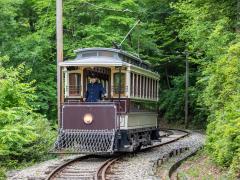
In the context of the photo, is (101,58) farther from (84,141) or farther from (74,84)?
(84,141)

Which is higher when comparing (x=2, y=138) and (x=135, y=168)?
(x=2, y=138)

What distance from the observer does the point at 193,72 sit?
140 ft

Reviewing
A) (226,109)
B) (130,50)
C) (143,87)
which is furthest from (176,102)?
(226,109)

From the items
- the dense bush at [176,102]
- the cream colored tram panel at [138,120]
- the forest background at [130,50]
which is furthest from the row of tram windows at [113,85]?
the dense bush at [176,102]

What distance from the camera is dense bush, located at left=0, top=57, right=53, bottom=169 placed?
1268cm

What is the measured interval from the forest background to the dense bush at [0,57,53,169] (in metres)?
0.02

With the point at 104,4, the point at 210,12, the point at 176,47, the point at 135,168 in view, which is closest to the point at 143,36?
the point at 104,4

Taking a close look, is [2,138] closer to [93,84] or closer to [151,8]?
[93,84]

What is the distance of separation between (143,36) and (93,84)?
16.6m

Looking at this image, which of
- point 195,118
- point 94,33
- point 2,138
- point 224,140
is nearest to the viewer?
point 2,138

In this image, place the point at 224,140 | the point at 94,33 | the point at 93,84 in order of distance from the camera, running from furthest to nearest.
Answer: the point at 94,33
the point at 93,84
the point at 224,140

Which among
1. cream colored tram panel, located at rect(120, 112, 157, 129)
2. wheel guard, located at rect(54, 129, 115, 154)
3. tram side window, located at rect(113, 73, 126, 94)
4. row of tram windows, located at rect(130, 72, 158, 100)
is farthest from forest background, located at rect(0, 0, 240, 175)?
tram side window, located at rect(113, 73, 126, 94)

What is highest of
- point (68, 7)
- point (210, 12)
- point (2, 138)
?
point (68, 7)

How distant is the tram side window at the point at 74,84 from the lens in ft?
58.5
